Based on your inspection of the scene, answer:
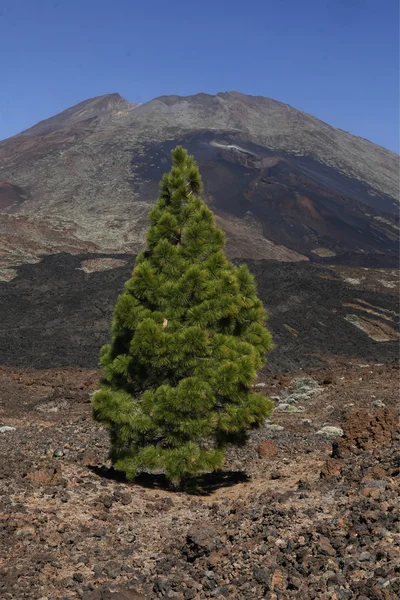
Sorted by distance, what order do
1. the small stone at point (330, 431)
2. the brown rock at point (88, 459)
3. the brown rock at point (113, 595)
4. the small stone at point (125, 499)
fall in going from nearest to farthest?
the brown rock at point (113, 595)
the small stone at point (125, 499)
the brown rock at point (88, 459)
the small stone at point (330, 431)

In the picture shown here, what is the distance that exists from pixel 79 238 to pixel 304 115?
114626mm

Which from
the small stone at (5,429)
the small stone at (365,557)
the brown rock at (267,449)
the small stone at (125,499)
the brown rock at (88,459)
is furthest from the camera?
the small stone at (5,429)

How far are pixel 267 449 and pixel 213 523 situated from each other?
458cm

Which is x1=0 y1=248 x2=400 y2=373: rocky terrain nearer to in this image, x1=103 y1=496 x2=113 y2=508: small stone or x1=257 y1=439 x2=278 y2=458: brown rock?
x1=257 y1=439 x2=278 y2=458: brown rock

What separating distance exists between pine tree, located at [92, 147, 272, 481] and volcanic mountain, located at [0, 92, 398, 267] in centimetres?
3757

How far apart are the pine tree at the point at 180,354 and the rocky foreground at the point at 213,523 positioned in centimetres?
77

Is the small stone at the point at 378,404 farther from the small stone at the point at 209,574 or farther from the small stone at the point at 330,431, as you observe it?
the small stone at the point at 209,574

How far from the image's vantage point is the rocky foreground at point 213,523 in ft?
19.0

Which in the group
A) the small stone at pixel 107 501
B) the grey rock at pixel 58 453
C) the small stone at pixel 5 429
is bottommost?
the small stone at pixel 5 429

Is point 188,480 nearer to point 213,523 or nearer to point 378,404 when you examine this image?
point 213,523

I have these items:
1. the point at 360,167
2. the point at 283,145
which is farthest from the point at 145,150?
the point at 360,167

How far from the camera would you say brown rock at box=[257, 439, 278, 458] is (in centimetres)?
1218

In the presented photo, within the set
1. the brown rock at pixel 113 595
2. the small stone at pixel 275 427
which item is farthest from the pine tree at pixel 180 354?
the small stone at pixel 275 427

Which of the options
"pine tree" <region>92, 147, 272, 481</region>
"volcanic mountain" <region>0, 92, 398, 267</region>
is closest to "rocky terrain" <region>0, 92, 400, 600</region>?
"volcanic mountain" <region>0, 92, 398, 267</region>
